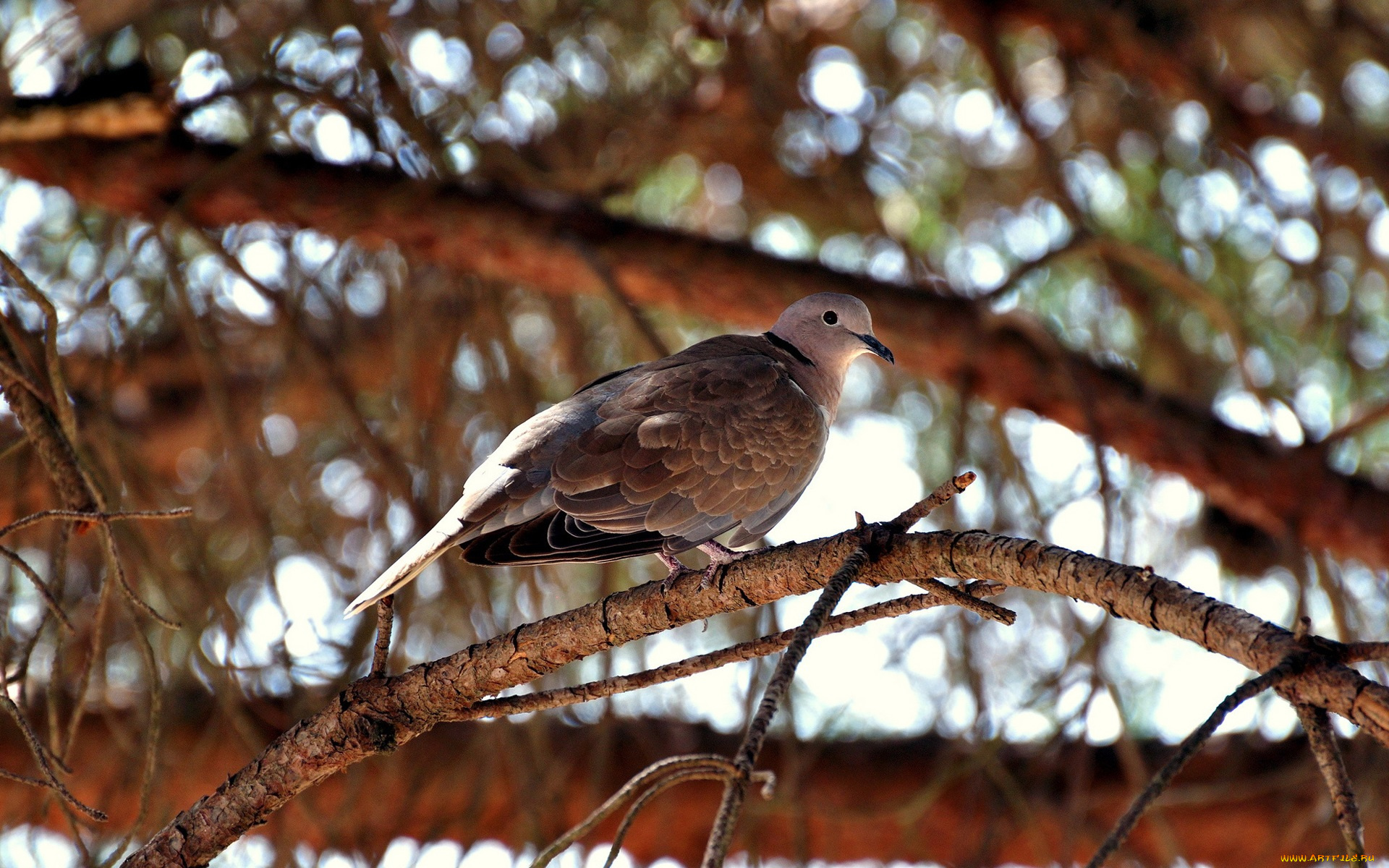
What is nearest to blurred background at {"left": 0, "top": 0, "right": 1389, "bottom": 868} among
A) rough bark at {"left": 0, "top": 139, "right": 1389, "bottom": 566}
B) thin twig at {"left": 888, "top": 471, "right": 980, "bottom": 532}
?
rough bark at {"left": 0, "top": 139, "right": 1389, "bottom": 566}

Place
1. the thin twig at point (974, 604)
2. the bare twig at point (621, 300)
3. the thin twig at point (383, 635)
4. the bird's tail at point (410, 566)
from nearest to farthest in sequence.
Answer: the thin twig at point (974, 604) → the thin twig at point (383, 635) → the bird's tail at point (410, 566) → the bare twig at point (621, 300)

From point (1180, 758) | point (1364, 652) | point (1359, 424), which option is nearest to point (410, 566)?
point (1180, 758)

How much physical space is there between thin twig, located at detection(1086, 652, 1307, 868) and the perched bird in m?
1.26

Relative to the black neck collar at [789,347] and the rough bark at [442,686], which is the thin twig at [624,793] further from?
the black neck collar at [789,347]

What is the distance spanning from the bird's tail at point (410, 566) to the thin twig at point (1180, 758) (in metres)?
1.32

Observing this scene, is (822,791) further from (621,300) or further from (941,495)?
(941,495)

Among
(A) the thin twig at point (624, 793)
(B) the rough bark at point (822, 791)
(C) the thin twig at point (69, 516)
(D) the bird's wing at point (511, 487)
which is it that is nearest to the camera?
(A) the thin twig at point (624, 793)

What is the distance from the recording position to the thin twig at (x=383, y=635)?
189 centimetres

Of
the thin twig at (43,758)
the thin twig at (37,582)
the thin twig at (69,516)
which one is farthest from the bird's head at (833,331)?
the thin twig at (43,758)

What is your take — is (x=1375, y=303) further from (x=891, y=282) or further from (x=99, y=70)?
(x=99, y=70)

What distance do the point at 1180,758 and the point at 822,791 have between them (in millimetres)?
3656

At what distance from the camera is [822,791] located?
179 inches

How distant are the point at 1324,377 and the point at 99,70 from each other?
505 cm

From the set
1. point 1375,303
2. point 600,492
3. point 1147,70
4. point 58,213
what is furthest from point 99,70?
point 1375,303
